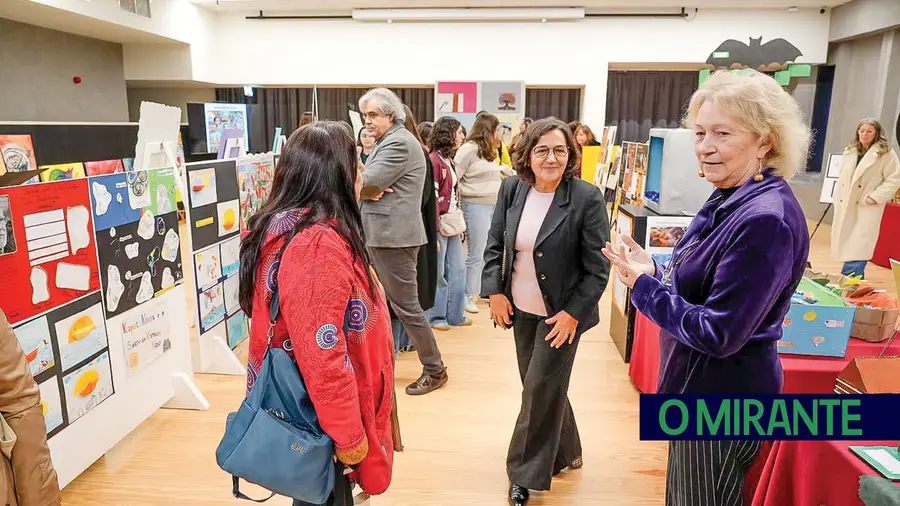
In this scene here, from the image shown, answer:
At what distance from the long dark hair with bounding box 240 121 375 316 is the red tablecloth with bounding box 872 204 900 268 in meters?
6.66

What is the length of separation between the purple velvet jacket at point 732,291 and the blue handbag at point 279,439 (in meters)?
0.80

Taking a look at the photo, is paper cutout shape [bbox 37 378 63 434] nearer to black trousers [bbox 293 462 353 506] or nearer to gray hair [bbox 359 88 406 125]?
black trousers [bbox 293 462 353 506]

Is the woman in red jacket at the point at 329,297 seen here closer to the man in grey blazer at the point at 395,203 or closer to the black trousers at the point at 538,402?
the black trousers at the point at 538,402

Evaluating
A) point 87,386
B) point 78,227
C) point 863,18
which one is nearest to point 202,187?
point 78,227

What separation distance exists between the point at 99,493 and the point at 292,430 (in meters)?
1.65

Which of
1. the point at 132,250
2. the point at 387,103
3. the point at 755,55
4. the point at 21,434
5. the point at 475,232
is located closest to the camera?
the point at 21,434

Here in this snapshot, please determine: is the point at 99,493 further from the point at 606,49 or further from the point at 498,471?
the point at 606,49

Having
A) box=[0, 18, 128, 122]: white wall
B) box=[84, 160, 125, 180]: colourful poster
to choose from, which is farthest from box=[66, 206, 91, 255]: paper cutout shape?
box=[0, 18, 128, 122]: white wall

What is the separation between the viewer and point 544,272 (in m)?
2.03

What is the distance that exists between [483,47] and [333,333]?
8605mm

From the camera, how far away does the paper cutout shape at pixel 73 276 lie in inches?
87.2

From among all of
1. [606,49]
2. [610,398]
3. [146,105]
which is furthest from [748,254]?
[606,49]

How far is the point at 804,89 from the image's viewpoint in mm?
9227

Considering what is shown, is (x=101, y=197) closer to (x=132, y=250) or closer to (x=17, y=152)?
(x=132, y=250)
